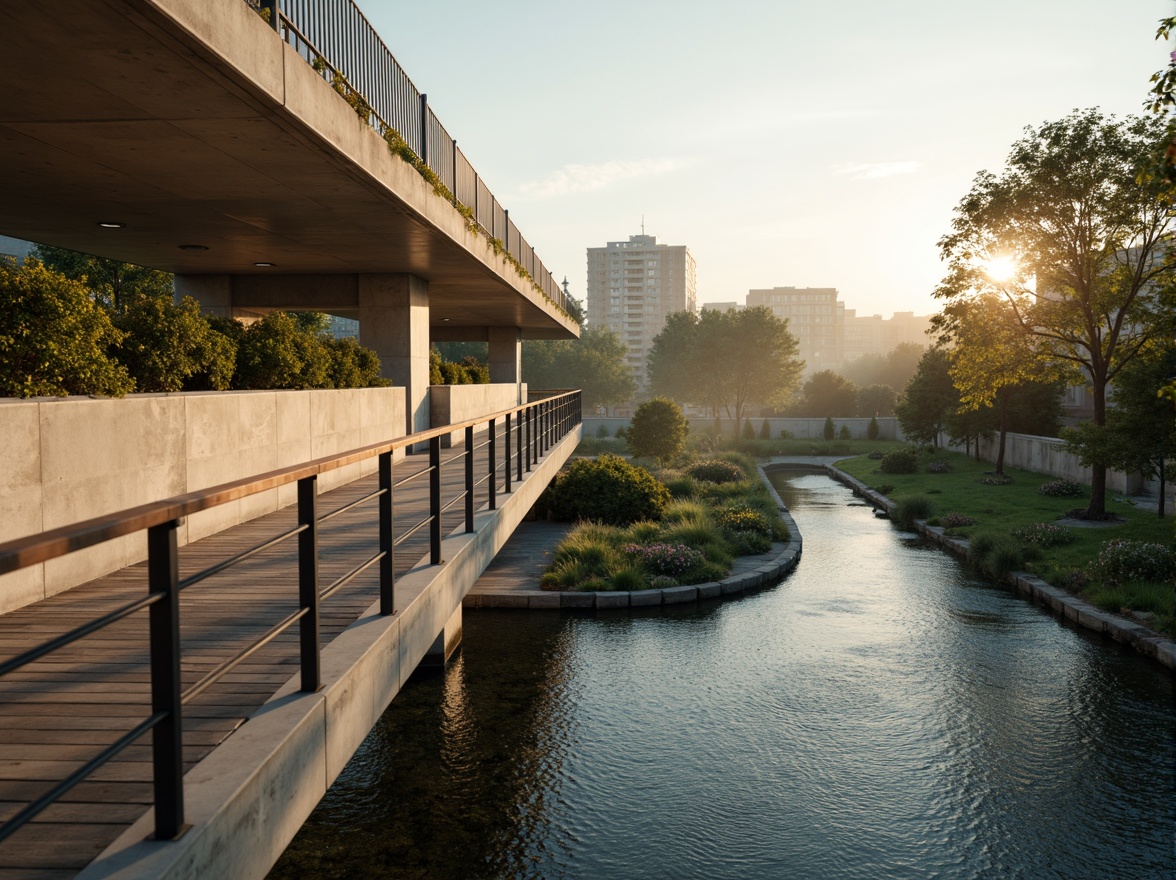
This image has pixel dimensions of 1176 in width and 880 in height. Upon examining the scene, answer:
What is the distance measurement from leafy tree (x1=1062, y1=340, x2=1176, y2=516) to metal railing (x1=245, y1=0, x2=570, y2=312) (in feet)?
44.7

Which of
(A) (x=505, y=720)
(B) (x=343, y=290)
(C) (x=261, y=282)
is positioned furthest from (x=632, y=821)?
(C) (x=261, y=282)


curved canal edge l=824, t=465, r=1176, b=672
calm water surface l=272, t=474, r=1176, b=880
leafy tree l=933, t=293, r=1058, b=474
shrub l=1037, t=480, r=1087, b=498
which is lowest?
calm water surface l=272, t=474, r=1176, b=880

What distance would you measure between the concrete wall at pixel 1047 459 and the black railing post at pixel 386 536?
21.7m

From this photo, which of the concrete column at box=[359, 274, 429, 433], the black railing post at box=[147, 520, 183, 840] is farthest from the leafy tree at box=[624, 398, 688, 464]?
the black railing post at box=[147, 520, 183, 840]

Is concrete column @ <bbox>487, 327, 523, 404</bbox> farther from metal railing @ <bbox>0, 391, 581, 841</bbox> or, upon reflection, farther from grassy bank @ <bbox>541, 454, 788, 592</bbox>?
metal railing @ <bbox>0, 391, 581, 841</bbox>

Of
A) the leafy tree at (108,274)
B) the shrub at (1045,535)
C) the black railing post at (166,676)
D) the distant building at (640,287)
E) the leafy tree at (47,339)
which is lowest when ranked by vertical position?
the shrub at (1045,535)

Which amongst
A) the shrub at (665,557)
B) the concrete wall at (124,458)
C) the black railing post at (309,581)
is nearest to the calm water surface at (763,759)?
the shrub at (665,557)

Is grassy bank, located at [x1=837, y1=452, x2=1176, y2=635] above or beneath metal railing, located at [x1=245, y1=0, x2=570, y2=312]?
beneath

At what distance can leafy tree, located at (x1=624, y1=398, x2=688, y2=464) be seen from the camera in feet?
106

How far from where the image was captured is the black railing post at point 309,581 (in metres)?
3.73

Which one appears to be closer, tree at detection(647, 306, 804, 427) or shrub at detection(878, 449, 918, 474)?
shrub at detection(878, 449, 918, 474)

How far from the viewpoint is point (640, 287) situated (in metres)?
176

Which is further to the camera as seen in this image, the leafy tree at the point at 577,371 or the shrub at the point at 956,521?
the leafy tree at the point at 577,371

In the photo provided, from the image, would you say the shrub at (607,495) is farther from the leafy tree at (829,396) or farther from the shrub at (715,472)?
the leafy tree at (829,396)
